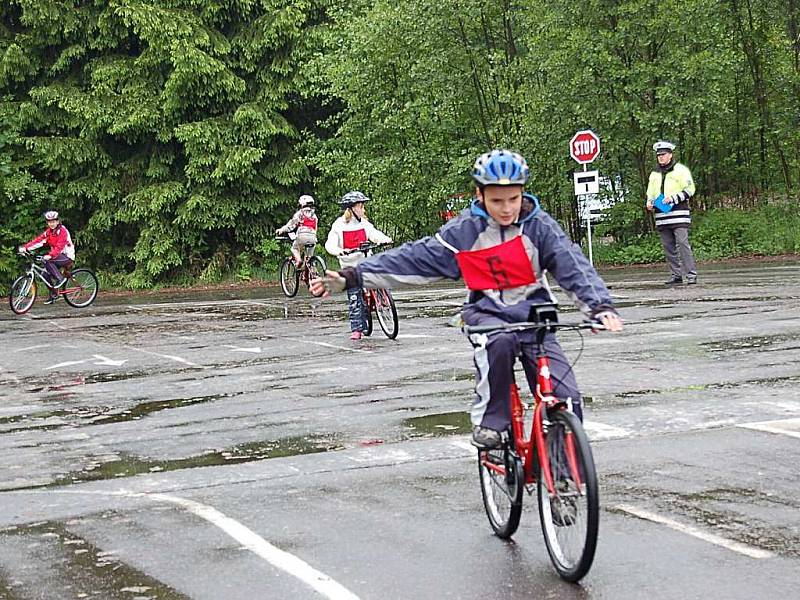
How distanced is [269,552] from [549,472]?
150 centimetres

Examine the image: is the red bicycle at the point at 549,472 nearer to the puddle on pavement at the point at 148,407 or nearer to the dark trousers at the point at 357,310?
the puddle on pavement at the point at 148,407

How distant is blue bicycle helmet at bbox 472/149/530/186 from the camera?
642 centimetres

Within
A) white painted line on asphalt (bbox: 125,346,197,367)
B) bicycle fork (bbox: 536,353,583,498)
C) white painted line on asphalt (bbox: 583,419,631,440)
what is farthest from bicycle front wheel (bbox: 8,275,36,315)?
bicycle fork (bbox: 536,353,583,498)

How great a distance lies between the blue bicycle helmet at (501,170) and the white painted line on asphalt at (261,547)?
1946mm

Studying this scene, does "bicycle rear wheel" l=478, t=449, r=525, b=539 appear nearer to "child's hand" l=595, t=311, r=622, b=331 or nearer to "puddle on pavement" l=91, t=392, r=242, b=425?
"child's hand" l=595, t=311, r=622, b=331

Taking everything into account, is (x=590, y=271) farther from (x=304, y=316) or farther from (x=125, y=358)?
(x=304, y=316)

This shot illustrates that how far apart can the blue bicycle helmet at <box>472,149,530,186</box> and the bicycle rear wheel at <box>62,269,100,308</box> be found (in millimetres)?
22652

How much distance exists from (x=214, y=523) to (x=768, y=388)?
5266mm

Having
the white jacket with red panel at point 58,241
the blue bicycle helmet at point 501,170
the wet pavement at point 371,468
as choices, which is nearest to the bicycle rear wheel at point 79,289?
the white jacket with red panel at point 58,241

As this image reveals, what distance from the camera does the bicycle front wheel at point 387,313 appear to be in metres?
17.0

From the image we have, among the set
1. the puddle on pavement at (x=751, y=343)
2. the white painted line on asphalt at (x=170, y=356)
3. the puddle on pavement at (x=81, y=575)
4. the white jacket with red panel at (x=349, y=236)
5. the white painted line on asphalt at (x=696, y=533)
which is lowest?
the white painted line on asphalt at (x=696, y=533)

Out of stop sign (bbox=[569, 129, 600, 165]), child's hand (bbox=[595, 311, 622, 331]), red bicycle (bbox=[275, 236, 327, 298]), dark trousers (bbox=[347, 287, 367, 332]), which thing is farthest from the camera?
stop sign (bbox=[569, 129, 600, 165])

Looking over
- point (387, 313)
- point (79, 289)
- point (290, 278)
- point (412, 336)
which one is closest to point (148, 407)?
point (387, 313)

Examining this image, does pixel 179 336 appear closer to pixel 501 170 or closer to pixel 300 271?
pixel 300 271
